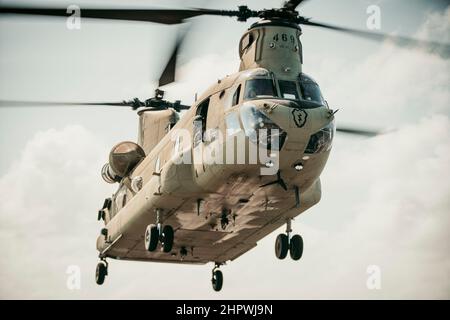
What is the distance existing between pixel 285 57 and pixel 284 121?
2.49 meters

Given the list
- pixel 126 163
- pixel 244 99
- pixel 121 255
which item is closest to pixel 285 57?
pixel 244 99

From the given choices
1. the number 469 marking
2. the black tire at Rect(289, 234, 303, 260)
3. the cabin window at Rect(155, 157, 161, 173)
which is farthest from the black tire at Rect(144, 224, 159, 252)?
the number 469 marking

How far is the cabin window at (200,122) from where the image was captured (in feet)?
60.0

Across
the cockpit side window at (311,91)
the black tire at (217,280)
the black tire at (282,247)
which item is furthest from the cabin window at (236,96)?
the black tire at (217,280)

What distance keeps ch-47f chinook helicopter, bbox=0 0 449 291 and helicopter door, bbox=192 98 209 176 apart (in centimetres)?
3

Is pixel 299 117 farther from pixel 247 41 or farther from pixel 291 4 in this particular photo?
pixel 291 4

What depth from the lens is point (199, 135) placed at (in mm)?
18344

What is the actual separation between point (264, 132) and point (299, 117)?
2.80 ft

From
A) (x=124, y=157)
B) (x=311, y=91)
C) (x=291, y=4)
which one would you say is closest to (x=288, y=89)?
(x=311, y=91)

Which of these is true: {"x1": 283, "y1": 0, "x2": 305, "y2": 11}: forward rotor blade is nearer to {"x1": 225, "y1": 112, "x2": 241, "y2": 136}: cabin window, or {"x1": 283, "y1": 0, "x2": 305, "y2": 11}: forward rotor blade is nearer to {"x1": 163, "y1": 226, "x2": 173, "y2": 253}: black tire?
{"x1": 225, "y1": 112, "x2": 241, "y2": 136}: cabin window

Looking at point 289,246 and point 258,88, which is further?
point 289,246

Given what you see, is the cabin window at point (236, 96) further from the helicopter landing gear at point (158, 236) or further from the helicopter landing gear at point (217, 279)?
the helicopter landing gear at point (217, 279)

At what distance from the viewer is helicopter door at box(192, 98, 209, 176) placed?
18188mm

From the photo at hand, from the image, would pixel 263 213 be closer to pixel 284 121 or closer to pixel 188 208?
pixel 188 208
